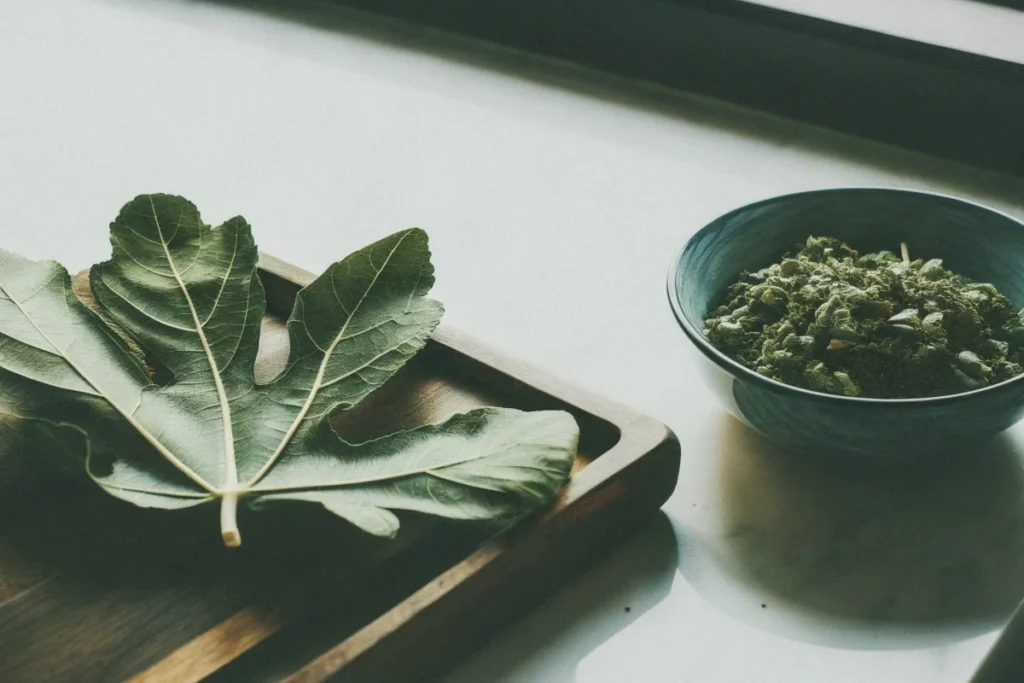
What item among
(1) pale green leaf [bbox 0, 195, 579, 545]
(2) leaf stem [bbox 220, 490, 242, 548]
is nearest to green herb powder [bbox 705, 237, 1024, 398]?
(1) pale green leaf [bbox 0, 195, 579, 545]

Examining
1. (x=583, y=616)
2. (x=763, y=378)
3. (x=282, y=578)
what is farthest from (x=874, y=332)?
(x=282, y=578)

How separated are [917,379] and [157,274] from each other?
0.41m

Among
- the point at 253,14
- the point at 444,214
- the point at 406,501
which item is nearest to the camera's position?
the point at 406,501

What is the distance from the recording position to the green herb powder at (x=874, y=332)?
553 millimetres

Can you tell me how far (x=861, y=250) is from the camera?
68 centimetres

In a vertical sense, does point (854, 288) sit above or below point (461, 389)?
above

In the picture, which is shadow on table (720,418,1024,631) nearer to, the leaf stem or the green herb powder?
the green herb powder

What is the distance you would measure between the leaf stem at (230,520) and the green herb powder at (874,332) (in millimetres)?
269

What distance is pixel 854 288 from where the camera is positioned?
0.58 meters

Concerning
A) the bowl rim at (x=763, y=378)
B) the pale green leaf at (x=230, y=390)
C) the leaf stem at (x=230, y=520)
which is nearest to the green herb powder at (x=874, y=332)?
the bowl rim at (x=763, y=378)

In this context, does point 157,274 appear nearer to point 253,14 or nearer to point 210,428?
point 210,428

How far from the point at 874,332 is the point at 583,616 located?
21cm

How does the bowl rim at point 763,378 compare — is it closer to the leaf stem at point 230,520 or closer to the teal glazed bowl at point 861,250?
the teal glazed bowl at point 861,250

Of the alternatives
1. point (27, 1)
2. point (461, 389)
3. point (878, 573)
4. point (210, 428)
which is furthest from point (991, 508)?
point (27, 1)
